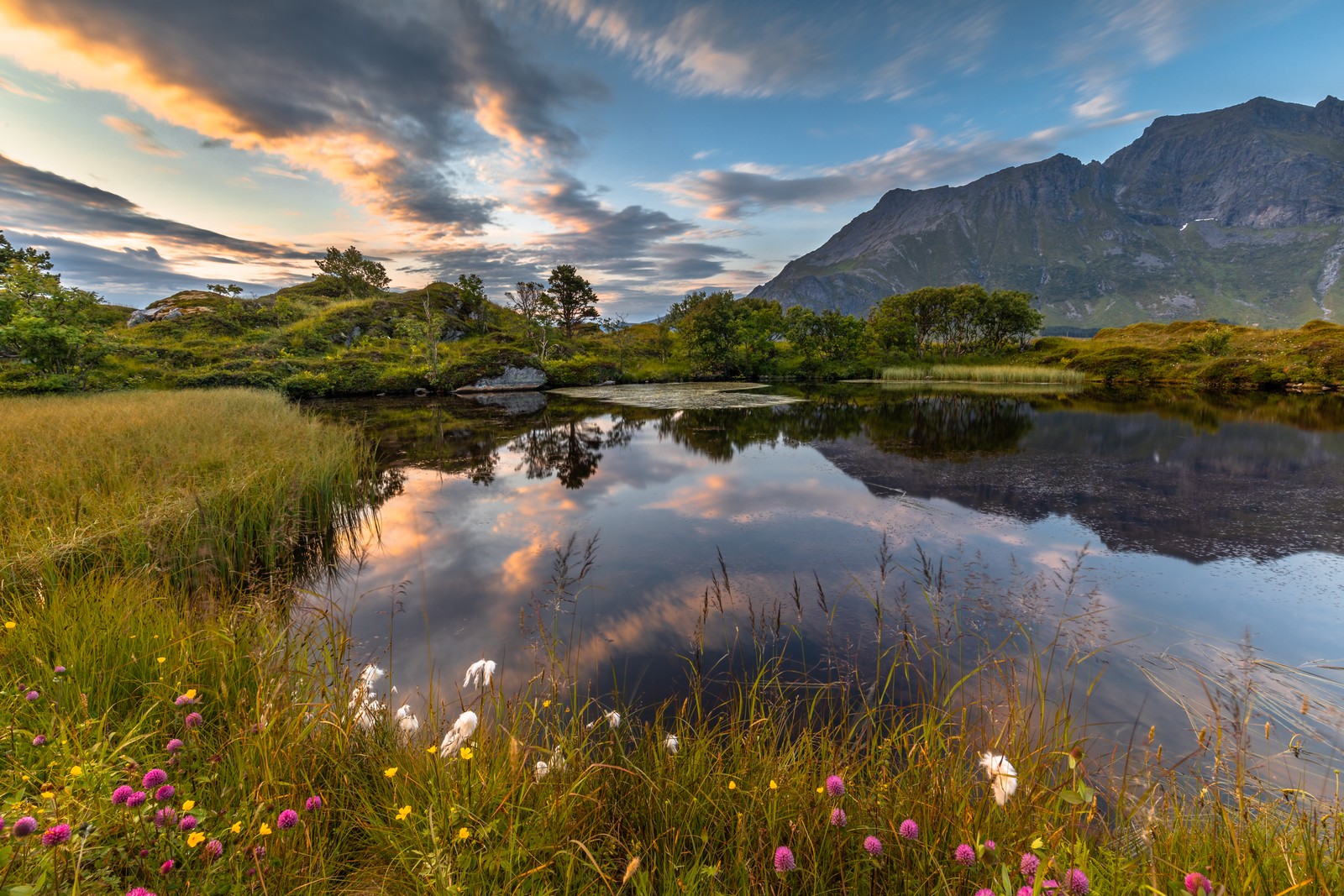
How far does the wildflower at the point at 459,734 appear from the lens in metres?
3.34

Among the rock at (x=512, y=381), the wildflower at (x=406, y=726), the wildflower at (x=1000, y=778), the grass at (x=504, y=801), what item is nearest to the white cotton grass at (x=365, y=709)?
the grass at (x=504, y=801)

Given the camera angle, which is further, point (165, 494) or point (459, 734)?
point (165, 494)

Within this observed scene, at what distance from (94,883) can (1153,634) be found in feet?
31.5

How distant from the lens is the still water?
227 inches

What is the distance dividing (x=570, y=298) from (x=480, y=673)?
84316mm

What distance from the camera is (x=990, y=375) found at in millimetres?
55906

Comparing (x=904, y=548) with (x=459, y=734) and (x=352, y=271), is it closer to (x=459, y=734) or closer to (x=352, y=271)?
(x=459, y=734)

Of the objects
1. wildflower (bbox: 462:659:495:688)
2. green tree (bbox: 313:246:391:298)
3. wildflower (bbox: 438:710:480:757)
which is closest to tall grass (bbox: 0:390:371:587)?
wildflower (bbox: 462:659:495:688)

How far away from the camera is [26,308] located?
60.0 ft

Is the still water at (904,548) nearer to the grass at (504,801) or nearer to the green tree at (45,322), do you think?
the grass at (504,801)

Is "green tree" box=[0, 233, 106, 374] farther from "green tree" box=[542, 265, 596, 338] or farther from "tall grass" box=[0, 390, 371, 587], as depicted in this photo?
"green tree" box=[542, 265, 596, 338]

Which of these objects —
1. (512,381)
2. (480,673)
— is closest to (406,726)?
(480,673)

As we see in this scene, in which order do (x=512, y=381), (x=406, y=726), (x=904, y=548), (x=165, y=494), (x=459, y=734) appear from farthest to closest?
1. (x=512, y=381)
2. (x=904, y=548)
3. (x=165, y=494)
4. (x=406, y=726)
5. (x=459, y=734)

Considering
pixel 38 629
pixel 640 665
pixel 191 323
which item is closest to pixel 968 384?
pixel 640 665
